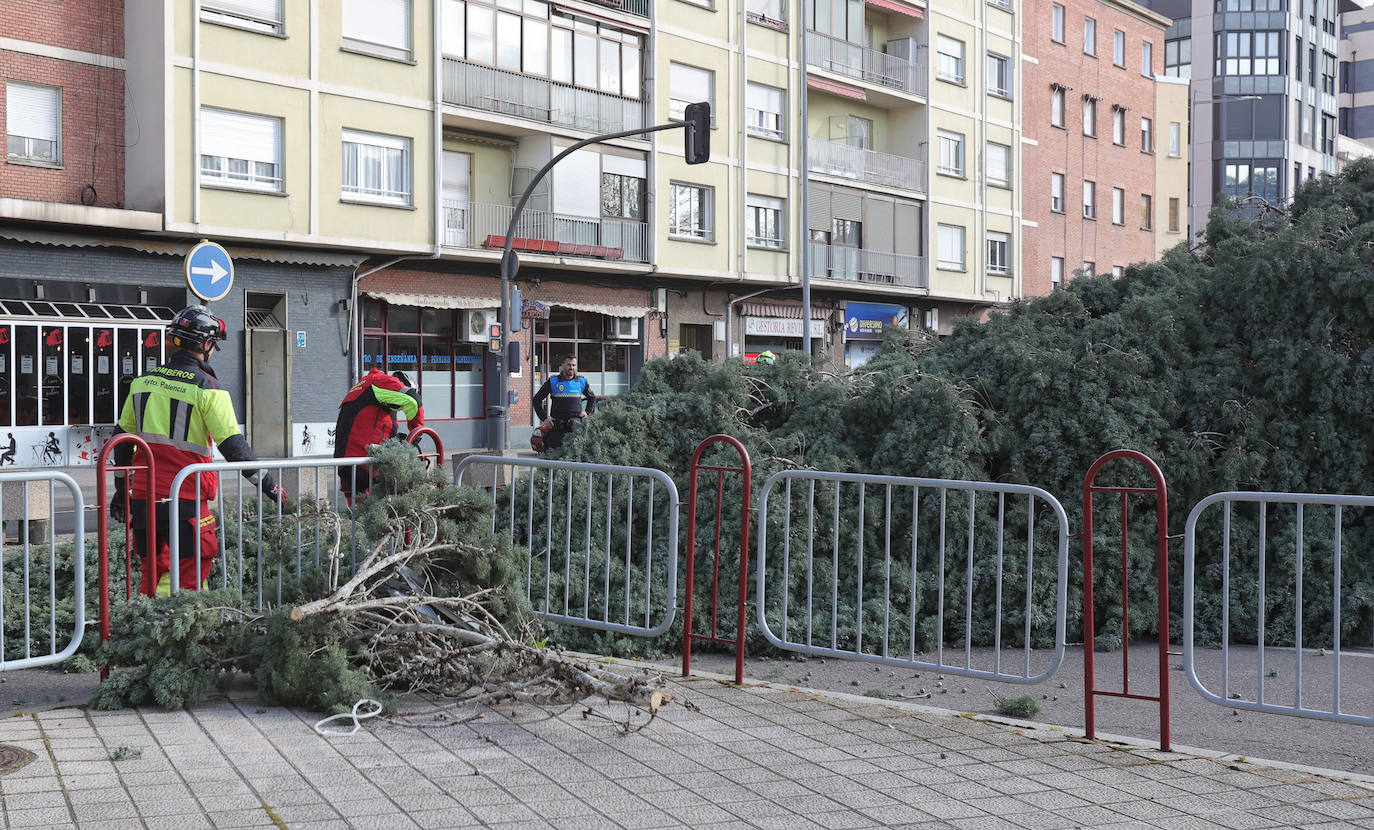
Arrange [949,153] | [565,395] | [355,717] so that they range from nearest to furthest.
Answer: [355,717], [565,395], [949,153]

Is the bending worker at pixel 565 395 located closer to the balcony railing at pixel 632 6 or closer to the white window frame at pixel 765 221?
the balcony railing at pixel 632 6

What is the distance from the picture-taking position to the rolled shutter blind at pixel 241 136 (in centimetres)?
2405

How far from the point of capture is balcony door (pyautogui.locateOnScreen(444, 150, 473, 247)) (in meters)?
28.7

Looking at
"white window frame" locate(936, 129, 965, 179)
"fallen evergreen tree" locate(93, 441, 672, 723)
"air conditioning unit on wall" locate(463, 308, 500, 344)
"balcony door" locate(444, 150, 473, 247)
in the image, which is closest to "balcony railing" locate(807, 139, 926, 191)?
"white window frame" locate(936, 129, 965, 179)

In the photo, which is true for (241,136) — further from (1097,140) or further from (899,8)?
(1097,140)

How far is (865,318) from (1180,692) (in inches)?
1302

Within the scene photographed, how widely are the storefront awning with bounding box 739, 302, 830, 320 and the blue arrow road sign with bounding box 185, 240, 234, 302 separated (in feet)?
77.6

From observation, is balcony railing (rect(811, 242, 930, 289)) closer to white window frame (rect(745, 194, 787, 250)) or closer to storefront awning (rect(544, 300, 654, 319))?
white window frame (rect(745, 194, 787, 250))

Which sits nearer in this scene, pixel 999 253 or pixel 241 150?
pixel 241 150

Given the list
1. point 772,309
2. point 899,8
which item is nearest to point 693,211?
point 772,309

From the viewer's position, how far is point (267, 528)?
681cm

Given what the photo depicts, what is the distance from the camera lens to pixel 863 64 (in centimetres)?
3962

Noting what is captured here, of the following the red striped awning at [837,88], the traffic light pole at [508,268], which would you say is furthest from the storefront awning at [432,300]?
the red striped awning at [837,88]

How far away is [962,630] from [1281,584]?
8.77 ft
